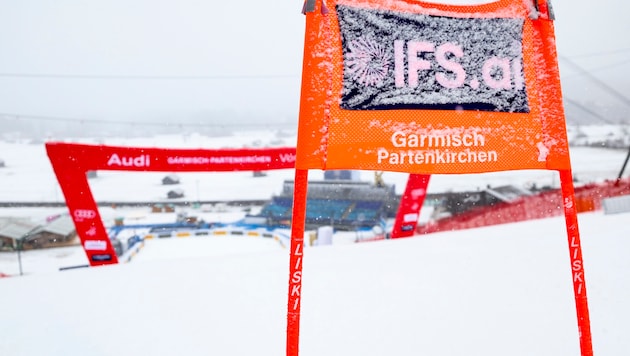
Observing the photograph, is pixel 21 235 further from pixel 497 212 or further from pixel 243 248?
pixel 497 212

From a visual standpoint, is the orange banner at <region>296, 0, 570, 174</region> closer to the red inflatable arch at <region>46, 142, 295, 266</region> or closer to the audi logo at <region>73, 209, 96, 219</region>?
the red inflatable arch at <region>46, 142, 295, 266</region>

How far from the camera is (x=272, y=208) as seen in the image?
22547 mm

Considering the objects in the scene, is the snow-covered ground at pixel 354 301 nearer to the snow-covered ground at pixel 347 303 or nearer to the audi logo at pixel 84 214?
the snow-covered ground at pixel 347 303

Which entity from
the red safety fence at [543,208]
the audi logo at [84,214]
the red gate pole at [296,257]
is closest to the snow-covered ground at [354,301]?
the red gate pole at [296,257]

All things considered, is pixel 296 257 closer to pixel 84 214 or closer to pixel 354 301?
pixel 354 301

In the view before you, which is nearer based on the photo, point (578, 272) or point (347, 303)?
point (578, 272)

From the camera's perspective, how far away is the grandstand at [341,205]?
2069cm

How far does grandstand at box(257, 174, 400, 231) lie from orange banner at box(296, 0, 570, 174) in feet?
60.3

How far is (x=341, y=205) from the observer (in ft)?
75.7

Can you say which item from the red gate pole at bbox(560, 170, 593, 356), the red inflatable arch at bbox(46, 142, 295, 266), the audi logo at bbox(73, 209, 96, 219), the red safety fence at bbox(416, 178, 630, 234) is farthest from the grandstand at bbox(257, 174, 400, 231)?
the red gate pole at bbox(560, 170, 593, 356)

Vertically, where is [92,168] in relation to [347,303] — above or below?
above

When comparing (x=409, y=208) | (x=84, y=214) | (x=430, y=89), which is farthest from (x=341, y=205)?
(x=430, y=89)

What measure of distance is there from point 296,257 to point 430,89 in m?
0.79

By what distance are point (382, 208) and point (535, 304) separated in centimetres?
2048
